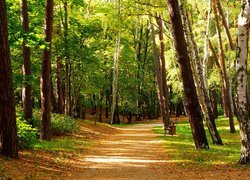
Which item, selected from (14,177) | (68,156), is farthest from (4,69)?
(68,156)

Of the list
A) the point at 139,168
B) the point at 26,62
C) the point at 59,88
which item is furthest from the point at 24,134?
the point at 59,88

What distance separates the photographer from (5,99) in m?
10.2

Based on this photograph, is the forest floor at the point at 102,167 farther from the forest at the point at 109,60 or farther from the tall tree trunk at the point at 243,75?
the tall tree trunk at the point at 243,75

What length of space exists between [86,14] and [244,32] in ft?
85.1

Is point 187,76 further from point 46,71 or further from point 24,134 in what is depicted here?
point 46,71

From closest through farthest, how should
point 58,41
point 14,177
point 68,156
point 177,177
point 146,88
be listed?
point 14,177, point 177,177, point 68,156, point 58,41, point 146,88

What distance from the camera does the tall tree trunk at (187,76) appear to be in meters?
13.3

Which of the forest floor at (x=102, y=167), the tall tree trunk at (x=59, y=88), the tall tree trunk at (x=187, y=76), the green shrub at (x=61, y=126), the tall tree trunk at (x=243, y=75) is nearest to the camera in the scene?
the forest floor at (x=102, y=167)

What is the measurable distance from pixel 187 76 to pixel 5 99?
22.7ft

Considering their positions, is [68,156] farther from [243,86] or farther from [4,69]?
[243,86]

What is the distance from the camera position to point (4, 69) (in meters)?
10.2

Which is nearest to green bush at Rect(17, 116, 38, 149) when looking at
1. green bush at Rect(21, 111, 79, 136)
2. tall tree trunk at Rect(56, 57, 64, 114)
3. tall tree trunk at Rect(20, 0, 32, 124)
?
tall tree trunk at Rect(20, 0, 32, 124)

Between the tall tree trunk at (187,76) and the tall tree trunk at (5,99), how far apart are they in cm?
621

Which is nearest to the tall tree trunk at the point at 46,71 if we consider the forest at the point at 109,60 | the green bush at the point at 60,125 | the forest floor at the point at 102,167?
the forest at the point at 109,60
